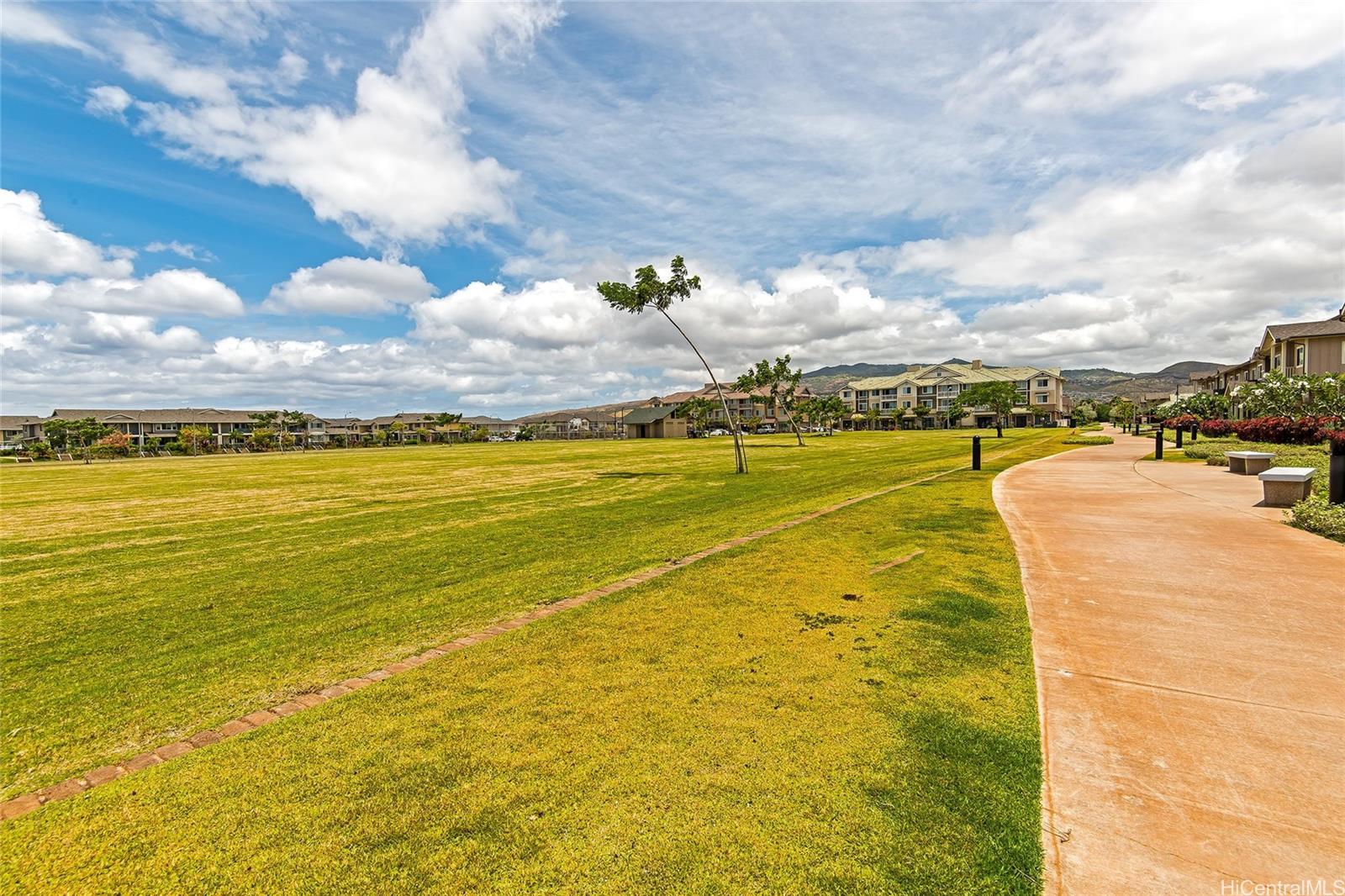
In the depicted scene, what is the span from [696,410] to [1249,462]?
77.1m

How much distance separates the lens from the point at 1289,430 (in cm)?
2359

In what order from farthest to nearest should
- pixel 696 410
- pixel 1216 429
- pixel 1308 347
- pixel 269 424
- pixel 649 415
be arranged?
pixel 649 415 < pixel 269 424 < pixel 696 410 < pixel 1308 347 < pixel 1216 429

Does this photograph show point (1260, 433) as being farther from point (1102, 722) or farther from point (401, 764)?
point (401, 764)

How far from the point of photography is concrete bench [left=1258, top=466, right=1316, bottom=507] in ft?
33.2

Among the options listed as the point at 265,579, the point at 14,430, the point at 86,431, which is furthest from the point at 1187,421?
the point at 14,430

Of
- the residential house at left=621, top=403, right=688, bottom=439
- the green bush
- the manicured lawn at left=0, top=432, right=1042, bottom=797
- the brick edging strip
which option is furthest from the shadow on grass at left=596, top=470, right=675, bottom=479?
the residential house at left=621, top=403, right=688, bottom=439

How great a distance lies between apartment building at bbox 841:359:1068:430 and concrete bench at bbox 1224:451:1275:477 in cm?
9274

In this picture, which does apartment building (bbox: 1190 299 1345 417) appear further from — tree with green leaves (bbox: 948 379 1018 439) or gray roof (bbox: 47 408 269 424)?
gray roof (bbox: 47 408 269 424)

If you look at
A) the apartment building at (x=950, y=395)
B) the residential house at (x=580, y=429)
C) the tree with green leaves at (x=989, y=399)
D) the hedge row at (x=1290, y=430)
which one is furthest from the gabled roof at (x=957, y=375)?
the hedge row at (x=1290, y=430)

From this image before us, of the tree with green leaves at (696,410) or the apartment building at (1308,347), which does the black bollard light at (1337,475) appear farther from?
the tree with green leaves at (696,410)

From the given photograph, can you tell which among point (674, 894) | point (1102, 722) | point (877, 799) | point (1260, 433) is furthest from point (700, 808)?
point (1260, 433)

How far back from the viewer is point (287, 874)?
8.73 feet

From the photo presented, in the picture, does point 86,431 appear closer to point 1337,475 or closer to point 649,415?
point 649,415

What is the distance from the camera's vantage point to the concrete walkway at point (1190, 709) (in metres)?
2.60
